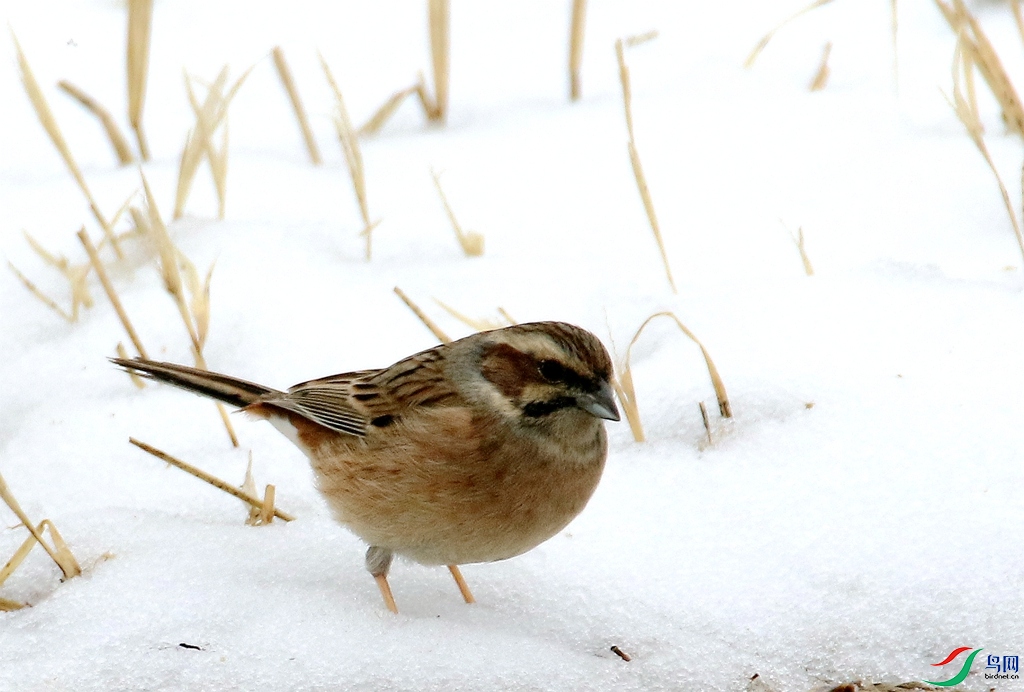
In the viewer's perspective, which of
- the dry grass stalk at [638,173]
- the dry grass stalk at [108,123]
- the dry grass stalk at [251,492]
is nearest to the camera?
the dry grass stalk at [251,492]

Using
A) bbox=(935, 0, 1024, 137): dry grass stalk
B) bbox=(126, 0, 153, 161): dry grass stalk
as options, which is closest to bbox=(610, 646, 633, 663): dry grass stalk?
bbox=(935, 0, 1024, 137): dry grass stalk

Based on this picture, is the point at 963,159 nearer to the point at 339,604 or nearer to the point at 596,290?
the point at 596,290

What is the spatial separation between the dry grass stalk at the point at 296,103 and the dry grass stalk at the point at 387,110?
1.10ft

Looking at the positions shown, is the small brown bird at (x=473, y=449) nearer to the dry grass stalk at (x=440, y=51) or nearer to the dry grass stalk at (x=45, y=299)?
the dry grass stalk at (x=45, y=299)

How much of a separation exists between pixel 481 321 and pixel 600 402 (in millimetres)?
1430

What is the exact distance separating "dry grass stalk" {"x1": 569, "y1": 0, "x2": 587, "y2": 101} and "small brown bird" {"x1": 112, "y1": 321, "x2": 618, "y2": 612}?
3172 mm

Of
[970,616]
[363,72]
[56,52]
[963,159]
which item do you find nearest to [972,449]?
[970,616]

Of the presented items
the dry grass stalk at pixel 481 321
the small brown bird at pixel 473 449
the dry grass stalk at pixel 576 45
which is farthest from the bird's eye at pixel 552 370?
the dry grass stalk at pixel 576 45

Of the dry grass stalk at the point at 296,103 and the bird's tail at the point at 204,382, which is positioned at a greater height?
the dry grass stalk at the point at 296,103

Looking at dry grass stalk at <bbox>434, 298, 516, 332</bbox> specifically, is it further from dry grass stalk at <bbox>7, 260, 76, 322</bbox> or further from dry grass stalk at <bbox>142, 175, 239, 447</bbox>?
dry grass stalk at <bbox>7, 260, 76, 322</bbox>

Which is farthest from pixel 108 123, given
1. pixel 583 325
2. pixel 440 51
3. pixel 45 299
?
pixel 583 325

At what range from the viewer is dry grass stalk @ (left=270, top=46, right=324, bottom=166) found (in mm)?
6512

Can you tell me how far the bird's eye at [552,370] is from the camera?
386 centimetres

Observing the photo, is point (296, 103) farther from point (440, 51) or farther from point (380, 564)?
point (380, 564)
